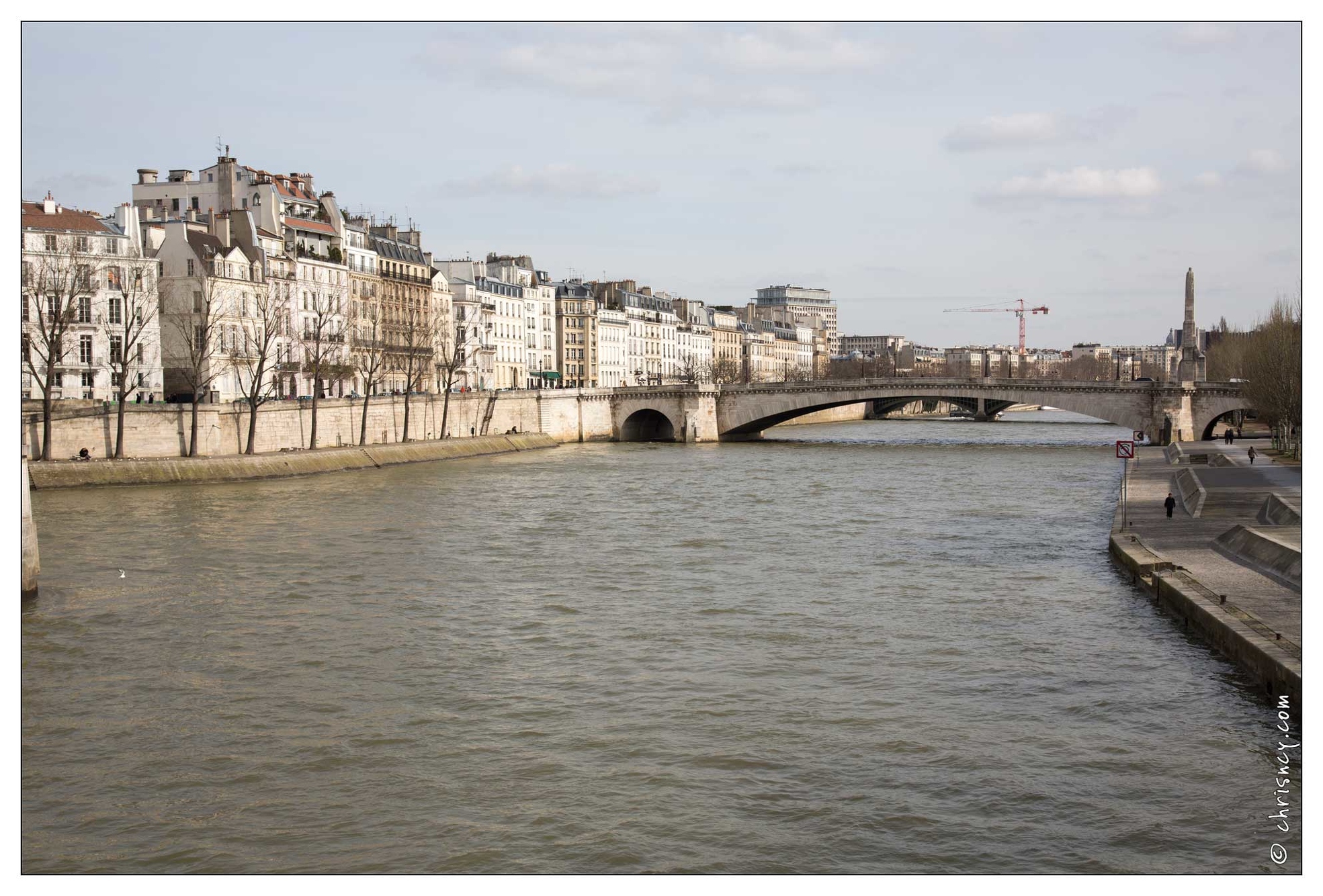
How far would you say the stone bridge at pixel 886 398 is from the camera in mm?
64500

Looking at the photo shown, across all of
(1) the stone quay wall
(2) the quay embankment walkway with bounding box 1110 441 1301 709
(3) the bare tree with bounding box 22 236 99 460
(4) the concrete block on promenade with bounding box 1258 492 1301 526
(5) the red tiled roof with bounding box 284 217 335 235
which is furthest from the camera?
(5) the red tiled roof with bounding box 284 217 335 235

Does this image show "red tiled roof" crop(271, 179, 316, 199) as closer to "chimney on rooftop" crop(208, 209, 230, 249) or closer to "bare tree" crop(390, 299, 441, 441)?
"chimney on rooftop" crop(208, 209, 230, 249)

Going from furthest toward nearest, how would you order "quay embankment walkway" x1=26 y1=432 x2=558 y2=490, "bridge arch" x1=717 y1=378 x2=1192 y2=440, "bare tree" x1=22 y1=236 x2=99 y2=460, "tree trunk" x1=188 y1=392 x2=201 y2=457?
"bridge arch" x1=717 y1=378 x2=1192 y2=440
"tree trunk" x1=188 y1=392 x2=201 y2=457
"bare tree" x1=22 y1=236 x2=99 y2=460
"quay embankment walkway" x1=26 y1=432 x2=558 y2=490

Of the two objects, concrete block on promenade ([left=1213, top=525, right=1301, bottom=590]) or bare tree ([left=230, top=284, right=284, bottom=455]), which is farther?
bare tree ([left=230, top=284, right=284, bottom=455])

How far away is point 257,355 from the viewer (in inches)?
2368

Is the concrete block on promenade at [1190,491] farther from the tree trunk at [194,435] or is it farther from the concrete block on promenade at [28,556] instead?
the tree trunk at [194,435]

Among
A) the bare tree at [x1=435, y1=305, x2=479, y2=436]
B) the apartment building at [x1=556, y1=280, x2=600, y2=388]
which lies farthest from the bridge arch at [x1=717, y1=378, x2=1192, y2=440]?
the apartment building at [x1=556, y1=280, x2=600, y2=388]

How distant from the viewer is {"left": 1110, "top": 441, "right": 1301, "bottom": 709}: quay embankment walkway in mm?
14562

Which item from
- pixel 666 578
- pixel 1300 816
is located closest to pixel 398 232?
pixel 666 578

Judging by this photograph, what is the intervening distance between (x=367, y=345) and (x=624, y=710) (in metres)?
52.2

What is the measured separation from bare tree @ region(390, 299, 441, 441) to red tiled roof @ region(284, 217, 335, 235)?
228 inches

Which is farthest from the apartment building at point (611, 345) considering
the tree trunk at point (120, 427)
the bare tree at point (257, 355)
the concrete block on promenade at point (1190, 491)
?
the concrete block on promenade at point (1190, 491)

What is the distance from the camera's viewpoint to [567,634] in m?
18.3

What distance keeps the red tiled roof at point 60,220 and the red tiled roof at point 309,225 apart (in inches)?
556
